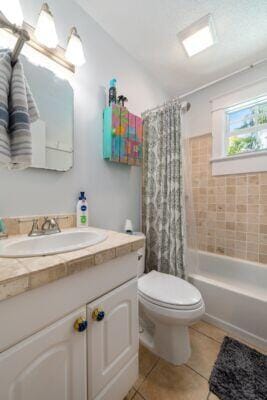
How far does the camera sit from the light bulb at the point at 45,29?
3.12ft

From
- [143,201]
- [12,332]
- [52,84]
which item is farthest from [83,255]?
[143,201]

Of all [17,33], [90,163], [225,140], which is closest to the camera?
[17,33]

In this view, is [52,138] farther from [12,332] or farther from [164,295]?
[164,295]

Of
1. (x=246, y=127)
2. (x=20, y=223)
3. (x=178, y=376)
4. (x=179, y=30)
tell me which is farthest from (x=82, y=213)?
(x=246, y=127)

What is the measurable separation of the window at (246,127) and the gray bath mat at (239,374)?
5.51ft

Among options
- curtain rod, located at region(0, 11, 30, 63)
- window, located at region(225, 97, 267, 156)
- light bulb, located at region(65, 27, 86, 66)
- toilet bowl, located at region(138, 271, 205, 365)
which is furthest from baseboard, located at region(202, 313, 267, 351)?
light bulb, located at region(65, 27, 86, 66)

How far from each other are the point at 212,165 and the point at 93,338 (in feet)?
6.32

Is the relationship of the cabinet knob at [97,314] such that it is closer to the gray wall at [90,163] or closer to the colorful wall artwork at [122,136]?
the gray wall at [90,163]

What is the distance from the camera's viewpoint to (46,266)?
0.51 meters

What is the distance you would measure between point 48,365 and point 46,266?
12.7 inches

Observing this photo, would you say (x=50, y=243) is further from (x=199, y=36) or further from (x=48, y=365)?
(x=199, y=36)

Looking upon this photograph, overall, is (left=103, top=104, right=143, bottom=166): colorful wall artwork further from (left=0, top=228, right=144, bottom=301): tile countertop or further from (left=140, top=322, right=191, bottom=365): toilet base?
(left=140, top=322, right=191, bottom=365): toilet base

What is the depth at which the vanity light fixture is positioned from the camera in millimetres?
1297

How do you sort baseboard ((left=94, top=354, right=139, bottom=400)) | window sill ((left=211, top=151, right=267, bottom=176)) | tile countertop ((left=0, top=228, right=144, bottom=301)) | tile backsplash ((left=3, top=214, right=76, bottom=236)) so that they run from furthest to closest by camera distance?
window sill ((left=211, top=151, right=267, bottom=176))
tile backsplash ((left=3, top=214, right=76, bottom=236))
baseboard ((left=94, top=354, right=139, bottom=400))
tile countertop ((left=0, top=228, right=144, bottom=301))
